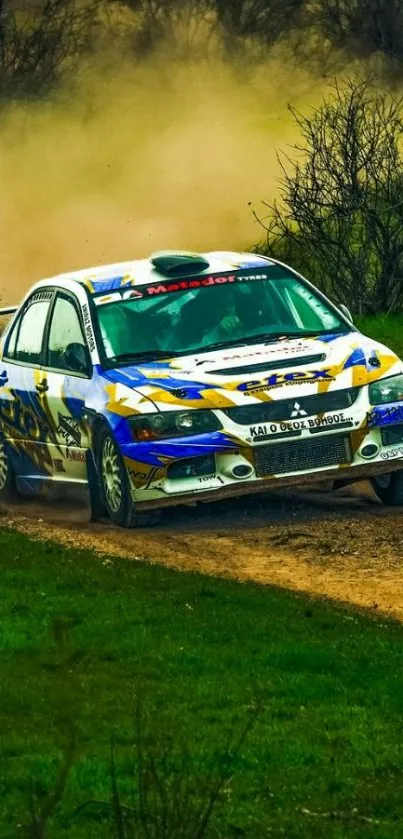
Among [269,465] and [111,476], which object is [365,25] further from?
[269,465]

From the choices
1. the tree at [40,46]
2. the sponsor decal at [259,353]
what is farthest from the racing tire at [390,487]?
the tree at [40,46]

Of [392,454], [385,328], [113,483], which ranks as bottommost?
[385,328]

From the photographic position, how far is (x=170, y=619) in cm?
926

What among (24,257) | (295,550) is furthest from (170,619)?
(24,257)

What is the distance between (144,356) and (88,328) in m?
0.54

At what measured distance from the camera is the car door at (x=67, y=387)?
1312 cm

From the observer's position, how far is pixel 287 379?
491 inches

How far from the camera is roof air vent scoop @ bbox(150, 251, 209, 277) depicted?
1373 cm

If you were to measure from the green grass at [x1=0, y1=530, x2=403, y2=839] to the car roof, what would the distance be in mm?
3296

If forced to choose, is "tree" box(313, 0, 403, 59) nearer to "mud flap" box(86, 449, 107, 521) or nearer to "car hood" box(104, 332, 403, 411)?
"car hood" box(104, 332, 403, 411)

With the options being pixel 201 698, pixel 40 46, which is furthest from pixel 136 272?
pixel 40 46

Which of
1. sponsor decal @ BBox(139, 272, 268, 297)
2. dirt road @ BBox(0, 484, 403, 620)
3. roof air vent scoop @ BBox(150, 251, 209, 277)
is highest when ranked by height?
roof air vent scoop @ BBox(150, 251, 209, 277)

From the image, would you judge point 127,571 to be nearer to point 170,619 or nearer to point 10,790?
point 170,619

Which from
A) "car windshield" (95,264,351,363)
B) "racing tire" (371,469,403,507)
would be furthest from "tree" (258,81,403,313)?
"racing tire" (371,469,403,507)
